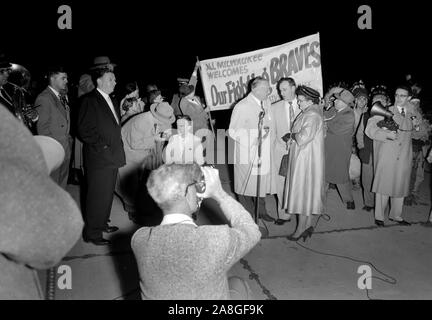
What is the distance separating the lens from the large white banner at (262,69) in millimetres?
6363

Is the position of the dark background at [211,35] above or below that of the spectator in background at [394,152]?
above

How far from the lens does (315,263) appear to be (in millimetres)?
4527

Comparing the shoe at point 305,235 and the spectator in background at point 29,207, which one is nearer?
the spectator in background at point 29,207

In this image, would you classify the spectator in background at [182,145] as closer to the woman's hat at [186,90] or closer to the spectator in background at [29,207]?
the woman's hat at [186,90]

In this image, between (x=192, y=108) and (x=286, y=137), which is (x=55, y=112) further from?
(x=286, y=137)

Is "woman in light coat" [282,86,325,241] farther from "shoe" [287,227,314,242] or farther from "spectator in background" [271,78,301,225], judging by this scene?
"spectator in background" [271,78,301,225]

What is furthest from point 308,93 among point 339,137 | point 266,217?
point 266,217

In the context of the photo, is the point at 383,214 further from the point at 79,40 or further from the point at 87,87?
the point at 79,40

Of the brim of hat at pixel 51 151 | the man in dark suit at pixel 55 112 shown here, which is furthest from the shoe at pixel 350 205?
the brim of hat at pixel 51 151

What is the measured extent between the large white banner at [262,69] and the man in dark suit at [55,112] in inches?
109

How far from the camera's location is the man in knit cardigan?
1928mm

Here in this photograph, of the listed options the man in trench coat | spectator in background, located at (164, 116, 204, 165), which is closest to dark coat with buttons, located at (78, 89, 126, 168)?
spectator in background, located at (164, 116, 204, 165)

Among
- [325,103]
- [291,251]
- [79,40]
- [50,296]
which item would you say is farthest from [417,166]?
[79,40]

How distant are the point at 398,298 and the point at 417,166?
3447mm
